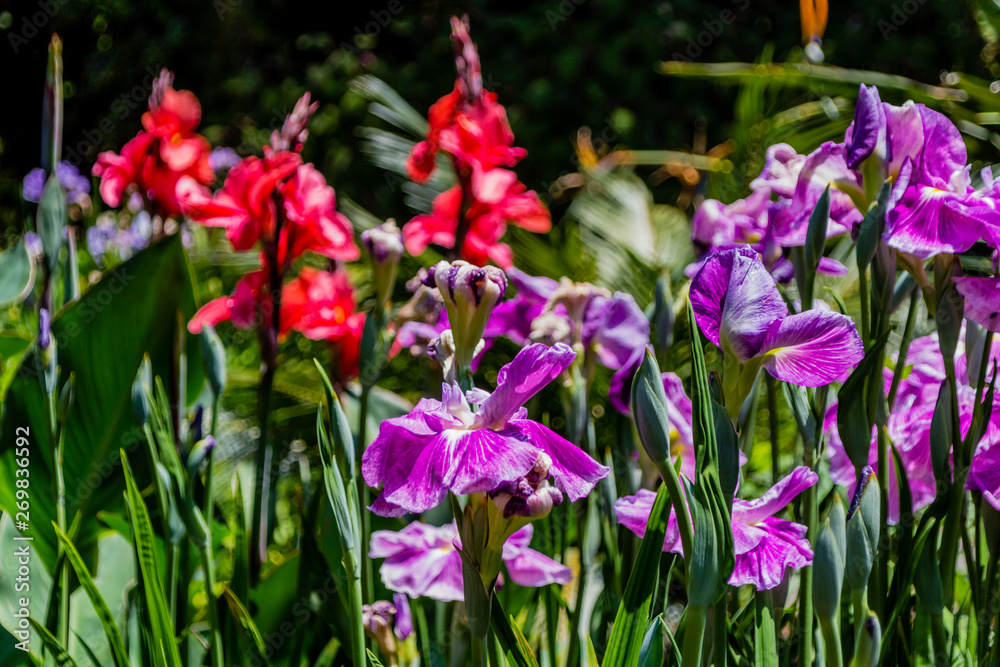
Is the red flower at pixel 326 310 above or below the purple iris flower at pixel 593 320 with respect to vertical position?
below

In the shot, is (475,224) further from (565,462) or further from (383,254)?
(565,462)

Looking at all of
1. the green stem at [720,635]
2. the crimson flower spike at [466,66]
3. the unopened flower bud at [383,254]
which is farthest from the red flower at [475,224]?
the green stem at [720,635]

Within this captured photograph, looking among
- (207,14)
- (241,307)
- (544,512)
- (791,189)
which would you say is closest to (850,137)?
(791,189)

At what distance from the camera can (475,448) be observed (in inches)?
13.2

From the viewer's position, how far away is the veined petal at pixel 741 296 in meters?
0.35

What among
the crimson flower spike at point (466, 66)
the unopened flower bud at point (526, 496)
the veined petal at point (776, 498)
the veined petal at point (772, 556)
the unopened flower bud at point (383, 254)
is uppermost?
the crimson flower spike at point (466, 66)

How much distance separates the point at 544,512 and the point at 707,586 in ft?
0.25

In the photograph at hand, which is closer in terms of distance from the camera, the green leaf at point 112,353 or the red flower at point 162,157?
the green leaf at point 112,353

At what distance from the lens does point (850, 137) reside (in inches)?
17.1

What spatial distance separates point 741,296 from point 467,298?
13 centimetres

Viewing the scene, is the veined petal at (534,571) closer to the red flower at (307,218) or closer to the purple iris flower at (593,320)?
the purple iris flower at (593,320)

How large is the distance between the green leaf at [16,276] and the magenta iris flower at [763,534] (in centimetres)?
81

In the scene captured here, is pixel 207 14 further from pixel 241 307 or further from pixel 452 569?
pixel 452 569

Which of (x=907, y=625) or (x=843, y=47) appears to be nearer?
(x=907, y=625)
